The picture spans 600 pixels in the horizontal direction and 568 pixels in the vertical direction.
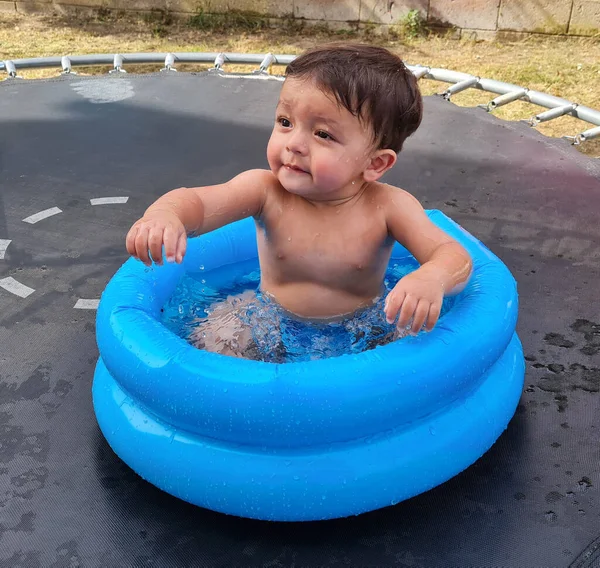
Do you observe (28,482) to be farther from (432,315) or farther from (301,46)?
(301,46)

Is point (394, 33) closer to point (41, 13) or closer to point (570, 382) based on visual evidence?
point (41, 13)

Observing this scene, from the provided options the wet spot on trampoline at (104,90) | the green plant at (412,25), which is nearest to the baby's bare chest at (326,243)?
the wet spot on trampoline at (104,90)

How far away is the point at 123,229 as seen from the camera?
107 inches

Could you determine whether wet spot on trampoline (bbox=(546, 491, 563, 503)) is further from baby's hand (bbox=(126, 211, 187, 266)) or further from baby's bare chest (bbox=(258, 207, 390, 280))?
baby's hand (bbox=(126, 211, 187, 266))

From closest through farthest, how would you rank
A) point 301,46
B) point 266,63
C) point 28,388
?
point 28,388 < point 266,63 < point 301,46

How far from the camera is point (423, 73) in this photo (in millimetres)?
3967

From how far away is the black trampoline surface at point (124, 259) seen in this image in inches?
57.3

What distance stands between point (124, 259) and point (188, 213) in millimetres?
1011

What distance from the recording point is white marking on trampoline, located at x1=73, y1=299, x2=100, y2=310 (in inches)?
88.6

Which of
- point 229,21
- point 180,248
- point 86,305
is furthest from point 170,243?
point 229,21

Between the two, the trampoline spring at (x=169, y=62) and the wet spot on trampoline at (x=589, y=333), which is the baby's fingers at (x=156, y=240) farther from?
the trampoline spring at (x=169, y=62)

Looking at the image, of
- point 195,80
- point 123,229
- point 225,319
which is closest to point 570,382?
point 225,319

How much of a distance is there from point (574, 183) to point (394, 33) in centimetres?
308

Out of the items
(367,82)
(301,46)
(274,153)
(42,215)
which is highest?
(367,82)
